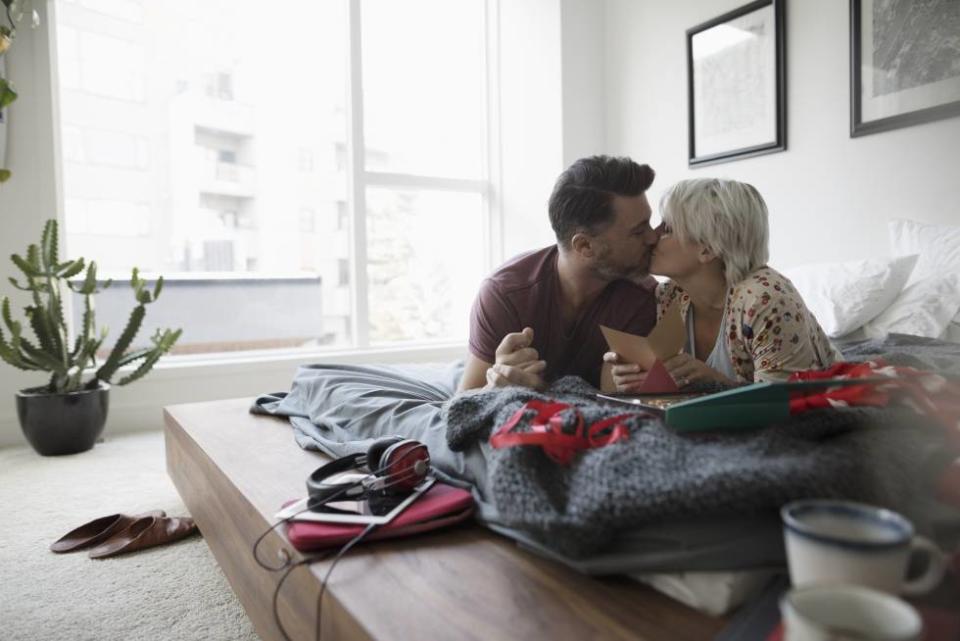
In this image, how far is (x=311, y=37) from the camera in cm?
346

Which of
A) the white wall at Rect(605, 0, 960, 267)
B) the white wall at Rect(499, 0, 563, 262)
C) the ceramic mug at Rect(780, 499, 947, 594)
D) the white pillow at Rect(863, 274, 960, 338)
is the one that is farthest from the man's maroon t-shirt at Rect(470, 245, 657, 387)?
the white wall at Rect(499, 0, 563, 262)

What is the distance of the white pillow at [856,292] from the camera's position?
1.86 m

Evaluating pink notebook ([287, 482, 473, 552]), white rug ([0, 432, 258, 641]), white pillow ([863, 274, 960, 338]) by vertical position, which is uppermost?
white pillow ([863, 274, 960, 338])

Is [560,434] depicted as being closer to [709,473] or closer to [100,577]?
[709,473]

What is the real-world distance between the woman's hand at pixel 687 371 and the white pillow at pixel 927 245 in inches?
43.2

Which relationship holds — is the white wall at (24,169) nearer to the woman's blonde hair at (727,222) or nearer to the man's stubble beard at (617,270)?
the man's stubble beard at (617,270)

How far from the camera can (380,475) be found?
0.87 metres

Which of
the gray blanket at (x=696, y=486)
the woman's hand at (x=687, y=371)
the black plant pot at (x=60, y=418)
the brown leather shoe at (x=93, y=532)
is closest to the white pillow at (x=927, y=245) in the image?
the woman's hand at (x=687, y=371)

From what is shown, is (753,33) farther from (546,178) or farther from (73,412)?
(73,412)

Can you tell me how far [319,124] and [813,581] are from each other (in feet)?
11.4

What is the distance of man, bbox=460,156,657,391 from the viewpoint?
1504mm

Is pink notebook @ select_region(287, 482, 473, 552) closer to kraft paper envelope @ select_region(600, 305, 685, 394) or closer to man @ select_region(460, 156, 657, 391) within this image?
kraft paper envelope @ select_region(600, 305, 685, 394)

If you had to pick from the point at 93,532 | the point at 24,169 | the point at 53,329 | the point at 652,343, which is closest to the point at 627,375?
the point at 652,343

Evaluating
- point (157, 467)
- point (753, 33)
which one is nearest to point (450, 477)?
point (157, 467)
